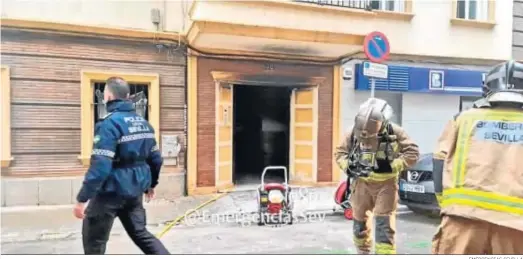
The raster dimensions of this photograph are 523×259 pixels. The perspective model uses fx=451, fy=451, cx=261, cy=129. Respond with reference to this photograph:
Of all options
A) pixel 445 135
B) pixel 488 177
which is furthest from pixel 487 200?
pixel 445 135

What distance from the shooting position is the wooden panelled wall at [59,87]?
4273 millimetres

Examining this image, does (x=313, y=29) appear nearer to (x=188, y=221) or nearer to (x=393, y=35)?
(x=393, y=35)

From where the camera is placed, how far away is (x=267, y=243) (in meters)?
3.95

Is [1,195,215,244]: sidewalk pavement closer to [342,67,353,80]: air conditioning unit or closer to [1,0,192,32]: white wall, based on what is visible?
[1,0,192,32]: white wall

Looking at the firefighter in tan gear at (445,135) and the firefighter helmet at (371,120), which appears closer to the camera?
the firefighter in tan gear at (445,135)

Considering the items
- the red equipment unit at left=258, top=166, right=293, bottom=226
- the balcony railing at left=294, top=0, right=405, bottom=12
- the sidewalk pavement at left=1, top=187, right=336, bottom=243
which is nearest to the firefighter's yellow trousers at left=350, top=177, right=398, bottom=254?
the red equipment unit at left=258, top=166, right=293, bottom=226

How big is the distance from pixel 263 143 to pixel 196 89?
37.9 inches

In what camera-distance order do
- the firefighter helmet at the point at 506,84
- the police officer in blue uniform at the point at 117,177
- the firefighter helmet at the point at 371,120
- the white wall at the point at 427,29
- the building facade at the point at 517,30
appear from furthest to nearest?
the building facade at the point at 517,30 → the white wall at the point at 427,29 → the firefighter helmet at the point at 371,120 → the police officer in blue uniform at the point at 117,177 → the firefighter helmet at the point at 506,84

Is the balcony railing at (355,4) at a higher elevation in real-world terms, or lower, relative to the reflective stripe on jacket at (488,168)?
higher

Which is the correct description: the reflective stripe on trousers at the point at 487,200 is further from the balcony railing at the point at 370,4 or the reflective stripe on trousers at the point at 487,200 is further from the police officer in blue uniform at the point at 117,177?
the balcony railing at the point at 370,4

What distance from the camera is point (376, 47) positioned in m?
5.33

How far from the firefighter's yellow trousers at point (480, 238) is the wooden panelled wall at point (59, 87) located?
3407 mm

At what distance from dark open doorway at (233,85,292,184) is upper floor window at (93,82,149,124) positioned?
974mm

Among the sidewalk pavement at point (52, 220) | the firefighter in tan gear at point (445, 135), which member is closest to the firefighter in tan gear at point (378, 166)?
the firefighter in tan gear at point (445, 135)
